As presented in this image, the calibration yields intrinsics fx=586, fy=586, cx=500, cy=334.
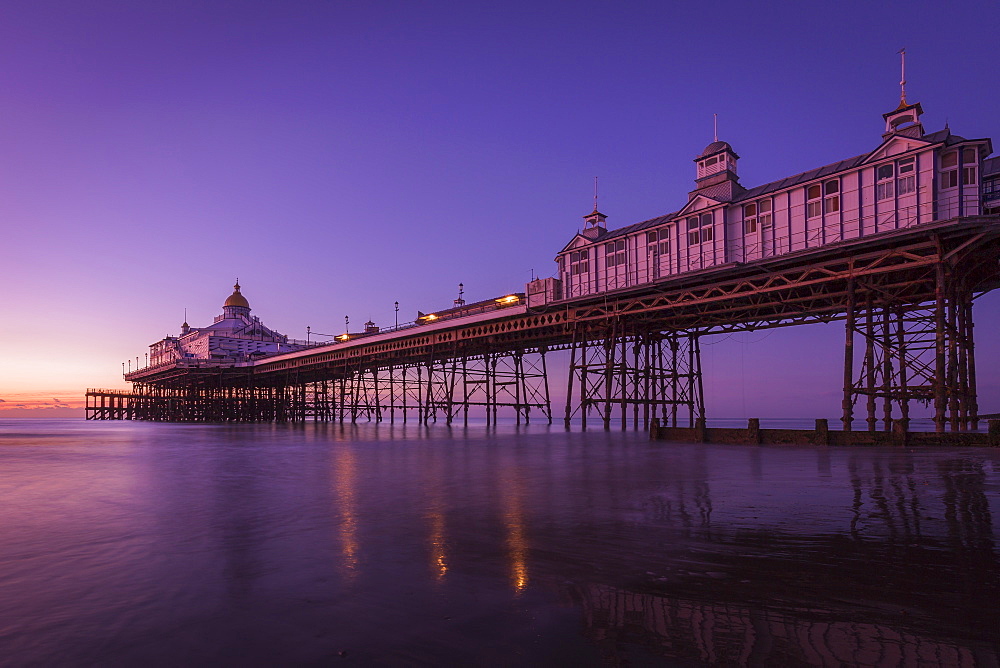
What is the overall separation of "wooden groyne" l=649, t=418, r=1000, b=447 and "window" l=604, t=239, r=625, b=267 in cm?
1598

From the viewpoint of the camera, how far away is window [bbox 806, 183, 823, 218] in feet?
103

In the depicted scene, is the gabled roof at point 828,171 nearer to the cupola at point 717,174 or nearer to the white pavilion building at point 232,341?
the cupola at point 717,174

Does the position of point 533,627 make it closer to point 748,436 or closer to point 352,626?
point 352,626

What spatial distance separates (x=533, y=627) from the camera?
461cm

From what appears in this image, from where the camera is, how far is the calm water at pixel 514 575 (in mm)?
4258

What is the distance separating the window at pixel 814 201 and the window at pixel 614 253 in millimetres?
12717

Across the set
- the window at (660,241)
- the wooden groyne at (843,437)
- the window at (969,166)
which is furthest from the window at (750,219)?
the wooden groyne at (843,437)

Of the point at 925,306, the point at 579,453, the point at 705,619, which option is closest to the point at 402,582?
the point at 705,619

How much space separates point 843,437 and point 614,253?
2181cm

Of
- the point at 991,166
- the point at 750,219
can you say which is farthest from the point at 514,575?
the point at 991,166

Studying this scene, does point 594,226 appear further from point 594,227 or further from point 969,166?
point 969,166

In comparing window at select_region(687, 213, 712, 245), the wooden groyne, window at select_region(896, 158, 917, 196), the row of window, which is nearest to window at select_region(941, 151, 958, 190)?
the row of window

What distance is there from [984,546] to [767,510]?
10.2 feet

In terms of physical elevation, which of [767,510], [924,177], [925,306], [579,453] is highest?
[924,177]
